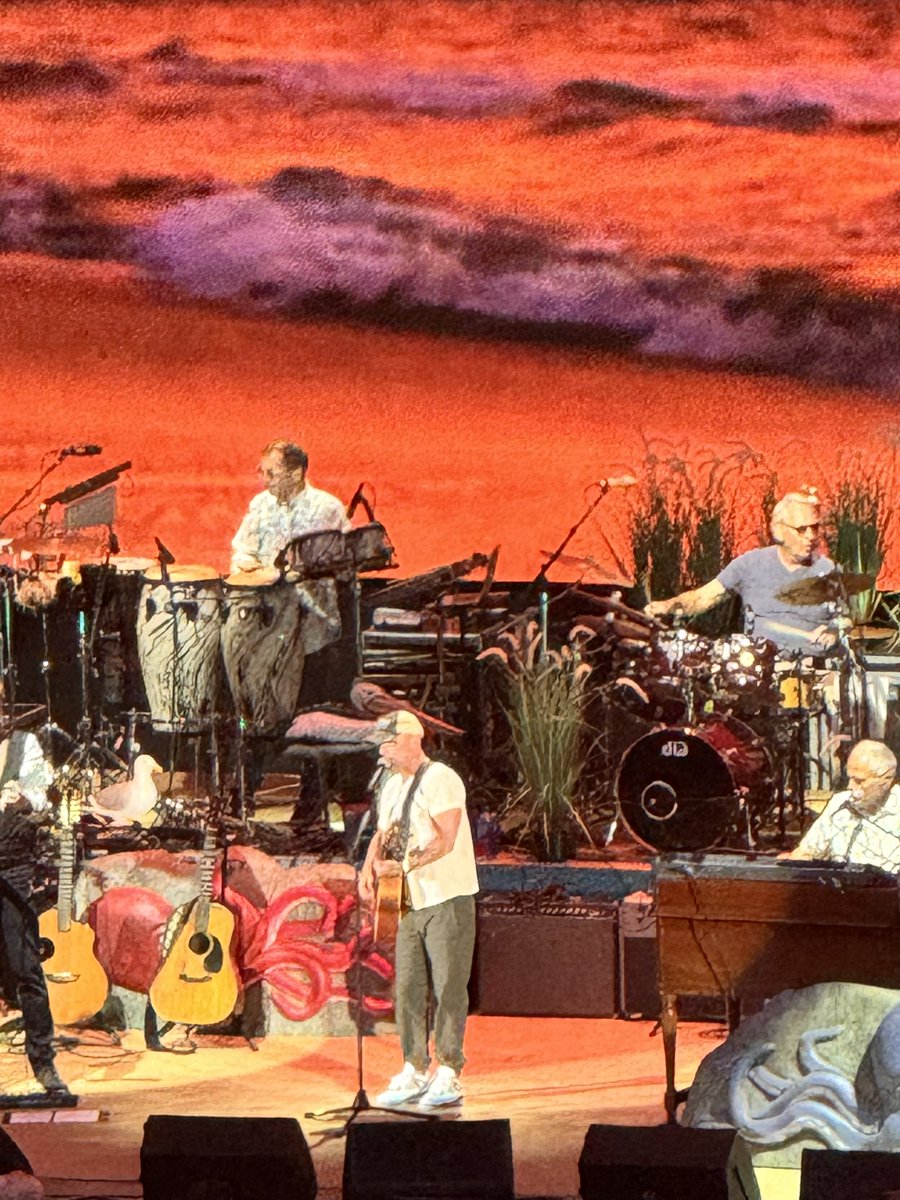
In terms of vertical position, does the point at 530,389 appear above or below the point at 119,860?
above

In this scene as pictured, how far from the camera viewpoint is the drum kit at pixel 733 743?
8492 mm

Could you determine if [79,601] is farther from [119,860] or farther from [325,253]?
[325,253]

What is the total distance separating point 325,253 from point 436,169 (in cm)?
63

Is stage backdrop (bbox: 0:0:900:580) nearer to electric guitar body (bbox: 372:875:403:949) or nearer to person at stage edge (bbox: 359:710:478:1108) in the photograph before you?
person at stage edge (bbox: 359:710:478:1108)

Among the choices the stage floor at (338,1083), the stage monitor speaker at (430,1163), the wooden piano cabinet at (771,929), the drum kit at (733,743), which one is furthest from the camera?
the drum kit at (733,743)

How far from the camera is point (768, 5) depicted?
29.5ft

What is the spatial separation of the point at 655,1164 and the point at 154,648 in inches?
162

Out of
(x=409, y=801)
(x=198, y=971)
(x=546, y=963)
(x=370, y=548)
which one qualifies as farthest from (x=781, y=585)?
(x=198, y=971)

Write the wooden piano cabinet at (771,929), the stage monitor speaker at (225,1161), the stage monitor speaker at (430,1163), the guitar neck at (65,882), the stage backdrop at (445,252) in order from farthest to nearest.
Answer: the stage backdrop at (445,252), the guitar neck at (65,882), the wooden piano cabinet at (771,929), the stage monitor speaker at (430,1163), the stage monitor speaker at (225,1161)

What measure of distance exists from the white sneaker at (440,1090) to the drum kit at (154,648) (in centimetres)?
176

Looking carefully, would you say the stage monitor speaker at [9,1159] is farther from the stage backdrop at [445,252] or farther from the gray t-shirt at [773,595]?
the gray t-shirt at [773,595]

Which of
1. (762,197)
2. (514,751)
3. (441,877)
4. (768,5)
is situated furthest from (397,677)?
(768,5)

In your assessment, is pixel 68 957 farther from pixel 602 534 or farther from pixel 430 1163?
pixel 430 1163

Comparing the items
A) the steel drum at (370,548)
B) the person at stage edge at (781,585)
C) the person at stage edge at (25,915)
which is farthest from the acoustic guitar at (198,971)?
the person at stage edge at (781,585)
